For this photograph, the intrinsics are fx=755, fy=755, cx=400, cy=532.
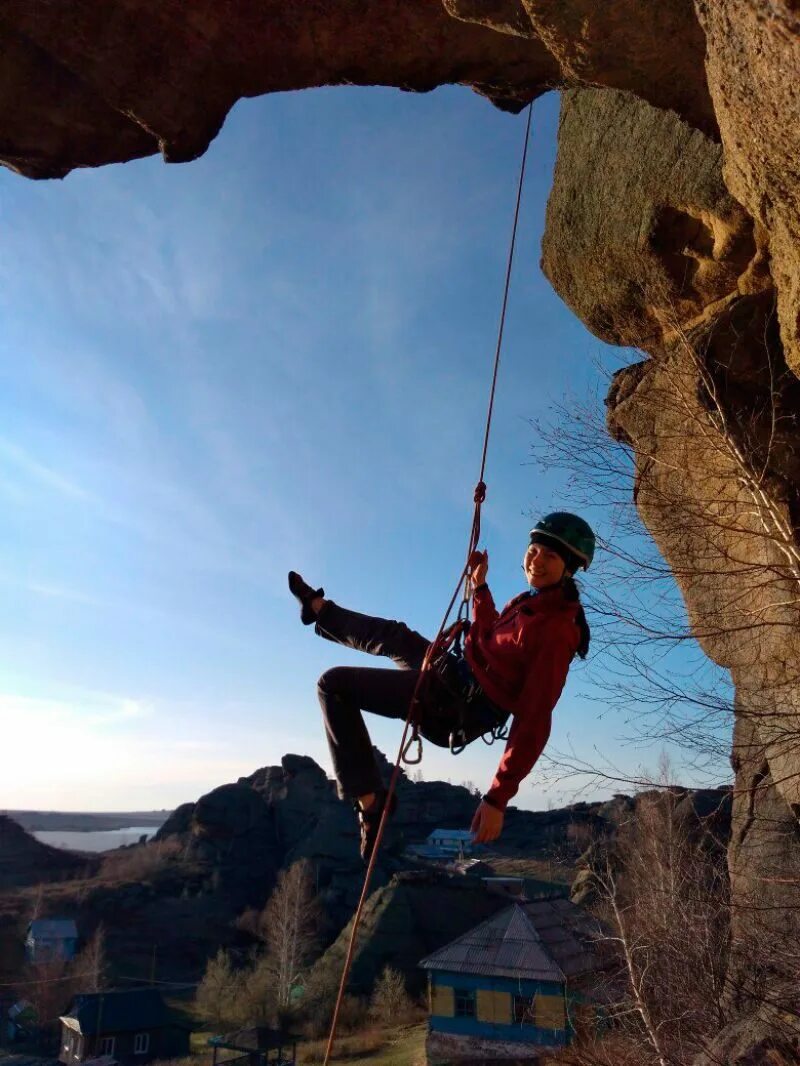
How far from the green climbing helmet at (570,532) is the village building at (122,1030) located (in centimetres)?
3300

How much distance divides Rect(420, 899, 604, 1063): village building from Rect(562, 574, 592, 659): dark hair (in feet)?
63.8

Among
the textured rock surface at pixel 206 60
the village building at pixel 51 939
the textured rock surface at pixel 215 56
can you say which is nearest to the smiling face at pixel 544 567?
the textured rock surface at pixel 206 60

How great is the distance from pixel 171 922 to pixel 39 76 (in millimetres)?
43138

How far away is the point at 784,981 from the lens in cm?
818

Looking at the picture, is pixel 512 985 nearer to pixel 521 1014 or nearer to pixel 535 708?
pixel 521 1014

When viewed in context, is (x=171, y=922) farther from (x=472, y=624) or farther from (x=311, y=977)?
(x=472, y=624)

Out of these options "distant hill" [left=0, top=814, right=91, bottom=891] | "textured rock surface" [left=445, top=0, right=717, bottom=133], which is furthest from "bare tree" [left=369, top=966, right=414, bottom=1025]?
"textured rock surface" [left=445, top=0, right=717, bottom=133]

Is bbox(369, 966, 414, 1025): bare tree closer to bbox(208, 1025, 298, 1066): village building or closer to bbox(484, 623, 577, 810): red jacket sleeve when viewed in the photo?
bbox(208, 1025, 298, 1066): village building

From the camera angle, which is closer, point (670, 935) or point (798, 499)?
point (798, 499)

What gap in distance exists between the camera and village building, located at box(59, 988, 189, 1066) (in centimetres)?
2864

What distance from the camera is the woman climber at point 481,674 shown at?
3480 mm

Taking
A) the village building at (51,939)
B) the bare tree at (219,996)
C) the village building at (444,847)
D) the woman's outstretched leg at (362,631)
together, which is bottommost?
the bare tree at (219,996)

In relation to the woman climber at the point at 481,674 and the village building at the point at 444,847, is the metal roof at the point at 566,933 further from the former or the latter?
the village building at the point at 444,847

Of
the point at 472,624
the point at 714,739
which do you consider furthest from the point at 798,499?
the point at 472,624
